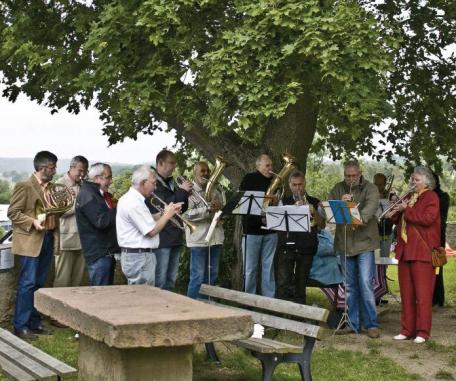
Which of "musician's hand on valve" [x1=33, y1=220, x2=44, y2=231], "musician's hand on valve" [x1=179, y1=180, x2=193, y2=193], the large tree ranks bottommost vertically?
"musician's hand on valve" [x1=33, y1=220, x2=44, y2=231]

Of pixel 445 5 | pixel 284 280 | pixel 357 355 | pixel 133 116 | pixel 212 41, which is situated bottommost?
pixel 357 355

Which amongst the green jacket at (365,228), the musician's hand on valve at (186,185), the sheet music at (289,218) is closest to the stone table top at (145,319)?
the musician's hand on valve at (186,185)

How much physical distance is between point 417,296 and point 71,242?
13.3ft

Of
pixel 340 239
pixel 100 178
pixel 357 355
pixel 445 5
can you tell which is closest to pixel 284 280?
pixel 340 239

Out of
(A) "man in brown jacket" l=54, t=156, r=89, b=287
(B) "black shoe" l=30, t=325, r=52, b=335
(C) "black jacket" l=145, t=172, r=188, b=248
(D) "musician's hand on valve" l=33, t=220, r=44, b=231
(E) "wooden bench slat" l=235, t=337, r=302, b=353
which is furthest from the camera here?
(A) "man in brown jacket" l=54, t=156, r=89, b=287

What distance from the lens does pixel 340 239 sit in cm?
904

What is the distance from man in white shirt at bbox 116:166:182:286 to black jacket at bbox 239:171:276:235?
105 inches

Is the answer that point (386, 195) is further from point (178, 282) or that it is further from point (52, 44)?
point (52, 44)

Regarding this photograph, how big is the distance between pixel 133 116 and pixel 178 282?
3560 mm

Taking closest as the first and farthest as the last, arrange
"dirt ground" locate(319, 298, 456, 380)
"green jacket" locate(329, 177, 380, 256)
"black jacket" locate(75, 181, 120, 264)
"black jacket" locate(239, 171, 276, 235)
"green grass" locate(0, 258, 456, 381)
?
1. "green grass" locate(0, 258, 456, 381)
2. "dirt ground" locate(319, 298, 456, 380)
3. "black jacket" locate(75, 181, 120, 264)
4. "green jacket" locate(329, 177, 380, 256)
5. "black jacket" locate(239, 171, 276, 235)

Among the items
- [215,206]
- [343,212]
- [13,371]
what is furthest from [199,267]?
[13,371]

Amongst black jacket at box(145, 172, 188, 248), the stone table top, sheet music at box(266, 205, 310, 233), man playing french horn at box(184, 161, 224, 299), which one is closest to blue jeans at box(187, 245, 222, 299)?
man playing french horn at box(184, 161, 224, 299)

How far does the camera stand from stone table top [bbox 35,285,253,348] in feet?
14.2

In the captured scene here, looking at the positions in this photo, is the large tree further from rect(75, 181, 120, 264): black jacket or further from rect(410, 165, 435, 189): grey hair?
rect(75, 181, 120, 264): black jacket
